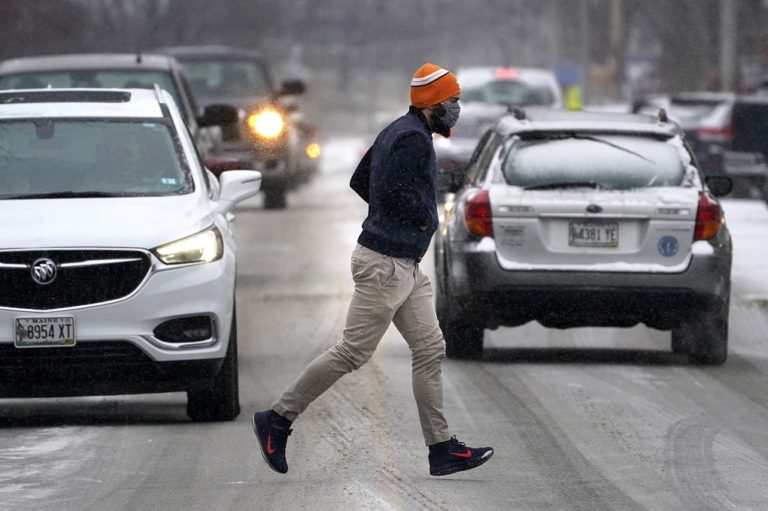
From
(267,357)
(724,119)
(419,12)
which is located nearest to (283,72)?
(419,12)

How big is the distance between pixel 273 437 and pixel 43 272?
175 cm

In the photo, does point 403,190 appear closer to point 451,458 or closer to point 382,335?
point 382,335

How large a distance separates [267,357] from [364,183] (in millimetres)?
4305

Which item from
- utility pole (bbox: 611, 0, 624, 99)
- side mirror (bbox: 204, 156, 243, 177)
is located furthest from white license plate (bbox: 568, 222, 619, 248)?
utility pole (bbox: 611, 0, 624, 99)

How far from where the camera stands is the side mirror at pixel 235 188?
1101 cm

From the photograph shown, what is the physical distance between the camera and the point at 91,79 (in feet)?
56.1

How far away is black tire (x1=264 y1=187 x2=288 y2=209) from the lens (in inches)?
1121

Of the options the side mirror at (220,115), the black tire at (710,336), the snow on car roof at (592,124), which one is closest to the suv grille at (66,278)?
the snow on car roof at (592,124)

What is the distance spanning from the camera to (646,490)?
8.25 meters

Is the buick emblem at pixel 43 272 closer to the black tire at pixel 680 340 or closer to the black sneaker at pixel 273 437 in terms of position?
Answer: the black sneaker at pixel 273 437

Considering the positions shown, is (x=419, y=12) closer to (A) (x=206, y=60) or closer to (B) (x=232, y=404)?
(A) (x=206, y=60)

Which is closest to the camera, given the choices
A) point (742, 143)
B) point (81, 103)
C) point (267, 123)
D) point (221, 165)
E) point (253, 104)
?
point (81, 103)

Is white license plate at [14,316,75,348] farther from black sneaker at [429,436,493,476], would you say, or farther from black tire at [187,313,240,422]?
black sneaker at [429,436,493,476]

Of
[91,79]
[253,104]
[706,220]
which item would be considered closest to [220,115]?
[91,79]
